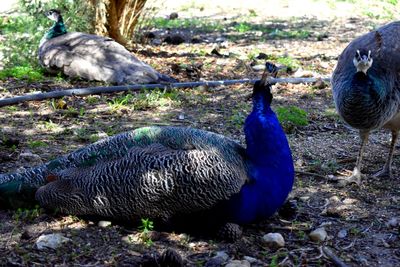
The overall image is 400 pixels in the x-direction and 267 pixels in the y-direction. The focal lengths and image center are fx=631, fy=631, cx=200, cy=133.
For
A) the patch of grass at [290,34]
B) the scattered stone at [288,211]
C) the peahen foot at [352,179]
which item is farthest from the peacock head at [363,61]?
the patch of grass at [290,34]

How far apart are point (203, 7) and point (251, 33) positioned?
265cm

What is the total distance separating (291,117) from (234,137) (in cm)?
69

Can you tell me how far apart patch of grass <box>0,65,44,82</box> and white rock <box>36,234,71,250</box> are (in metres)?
3.87

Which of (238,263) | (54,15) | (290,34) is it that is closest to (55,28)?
(54,15)

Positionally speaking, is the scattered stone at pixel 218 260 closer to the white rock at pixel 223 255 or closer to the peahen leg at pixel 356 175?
the white rock at pixel 223 255

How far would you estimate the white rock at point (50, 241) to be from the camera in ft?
9.95

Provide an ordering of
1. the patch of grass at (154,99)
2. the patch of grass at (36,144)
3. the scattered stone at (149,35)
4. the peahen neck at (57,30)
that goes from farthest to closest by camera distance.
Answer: the scattered stone at (149,35) < the peahen neck at (57,30) < the patch of grass at (154,99) < the patch of grass at (36,144)

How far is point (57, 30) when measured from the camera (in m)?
7.38

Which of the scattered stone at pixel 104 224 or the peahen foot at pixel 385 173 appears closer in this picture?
the scattered stone at pixel 104 224

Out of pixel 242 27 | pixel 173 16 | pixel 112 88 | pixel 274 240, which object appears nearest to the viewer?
pixel 274 240

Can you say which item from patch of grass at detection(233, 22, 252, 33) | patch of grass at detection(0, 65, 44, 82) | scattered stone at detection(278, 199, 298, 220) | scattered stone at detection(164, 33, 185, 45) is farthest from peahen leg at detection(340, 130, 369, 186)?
patch of grass at detection(233, 22, 252, 33)

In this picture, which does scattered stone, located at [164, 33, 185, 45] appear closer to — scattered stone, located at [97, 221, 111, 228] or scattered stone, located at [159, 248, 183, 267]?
scattered stone, located at [97, 221, 111, 228]

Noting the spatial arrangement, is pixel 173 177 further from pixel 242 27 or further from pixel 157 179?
pixel 242 27

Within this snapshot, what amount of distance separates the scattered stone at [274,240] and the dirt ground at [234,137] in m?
0.03
